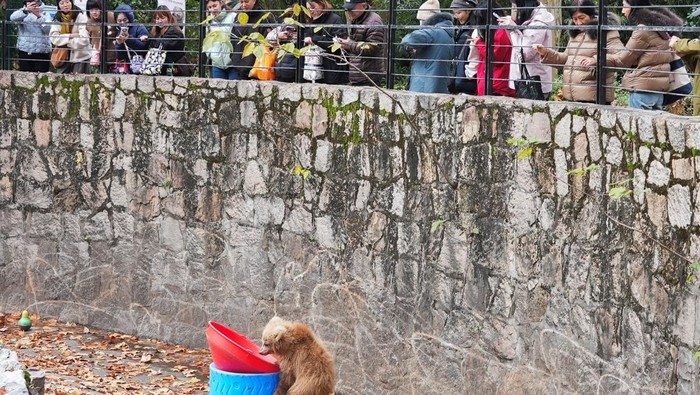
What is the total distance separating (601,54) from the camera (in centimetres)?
870

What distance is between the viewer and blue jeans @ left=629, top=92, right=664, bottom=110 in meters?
8.82

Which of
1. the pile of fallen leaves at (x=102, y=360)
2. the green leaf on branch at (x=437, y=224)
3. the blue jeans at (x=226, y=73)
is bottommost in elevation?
the pile of fallen leaves at (x=102, y=360)

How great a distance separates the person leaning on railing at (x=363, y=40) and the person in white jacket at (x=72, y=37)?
4.27 metres

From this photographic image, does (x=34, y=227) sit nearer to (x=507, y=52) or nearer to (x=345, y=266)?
(x=345, y=266)

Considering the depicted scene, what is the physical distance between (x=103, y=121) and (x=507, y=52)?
5090 millimetres

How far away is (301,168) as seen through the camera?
37.8 ft

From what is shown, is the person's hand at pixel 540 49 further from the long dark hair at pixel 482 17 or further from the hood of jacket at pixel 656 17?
the hood of jacket at pixel 656 17

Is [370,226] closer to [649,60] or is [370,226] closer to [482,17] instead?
[482,17]

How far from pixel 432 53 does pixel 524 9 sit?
1.03 m

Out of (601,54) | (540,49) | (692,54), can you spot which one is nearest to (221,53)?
(540,49)

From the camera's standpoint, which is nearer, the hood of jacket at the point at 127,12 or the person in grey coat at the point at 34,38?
the hood of jacket at the point at 127,12

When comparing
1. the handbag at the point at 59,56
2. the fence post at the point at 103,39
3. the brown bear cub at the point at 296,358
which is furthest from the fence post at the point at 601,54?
the handbag at the point at 59,56

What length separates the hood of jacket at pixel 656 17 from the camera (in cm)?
872

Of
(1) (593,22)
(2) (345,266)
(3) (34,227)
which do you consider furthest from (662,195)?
(3) (34,227)
